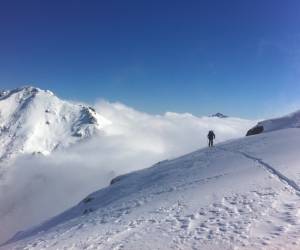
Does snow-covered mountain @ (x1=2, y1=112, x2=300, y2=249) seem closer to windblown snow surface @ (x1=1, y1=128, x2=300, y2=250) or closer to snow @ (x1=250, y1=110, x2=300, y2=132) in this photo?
windblown snow surface @ (x1=1, y1=128, x2=300, y2=250)

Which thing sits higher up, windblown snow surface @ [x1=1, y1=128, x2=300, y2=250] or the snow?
the snow

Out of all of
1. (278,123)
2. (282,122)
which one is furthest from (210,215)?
(278,123)

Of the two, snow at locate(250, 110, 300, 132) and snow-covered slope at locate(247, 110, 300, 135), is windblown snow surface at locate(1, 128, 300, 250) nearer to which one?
snow at locate(250, 110, 300, 132)

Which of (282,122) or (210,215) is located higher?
(282,122)

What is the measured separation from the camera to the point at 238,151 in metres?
41.7

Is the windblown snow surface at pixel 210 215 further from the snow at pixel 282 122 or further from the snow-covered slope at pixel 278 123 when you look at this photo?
the snow-covered slope at pixel 278 123

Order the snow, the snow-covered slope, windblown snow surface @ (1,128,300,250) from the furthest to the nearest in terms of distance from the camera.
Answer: the snow-covered slope
the snow
windblown snow surface @ (1,128,300,250)

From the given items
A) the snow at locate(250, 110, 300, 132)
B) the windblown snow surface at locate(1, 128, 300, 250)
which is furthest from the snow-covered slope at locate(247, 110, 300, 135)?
the windblown snow surface at locate(1, 128, 300, 250)

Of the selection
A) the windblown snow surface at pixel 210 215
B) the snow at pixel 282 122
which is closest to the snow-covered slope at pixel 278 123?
the snow at pixel 282 122

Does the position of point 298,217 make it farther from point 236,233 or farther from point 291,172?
point 291,172

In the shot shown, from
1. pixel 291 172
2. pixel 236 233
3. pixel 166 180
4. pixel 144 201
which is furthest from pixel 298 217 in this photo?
pixel 166 180

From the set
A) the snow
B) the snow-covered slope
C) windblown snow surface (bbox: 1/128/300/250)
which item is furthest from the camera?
the snow-covered slope

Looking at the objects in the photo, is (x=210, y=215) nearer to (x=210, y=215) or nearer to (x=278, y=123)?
(x=210, y=215)

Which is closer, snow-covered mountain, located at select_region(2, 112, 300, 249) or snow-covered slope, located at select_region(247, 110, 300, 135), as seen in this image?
snow-covered mountain, located at select_region(2, 112, 300, 249)
